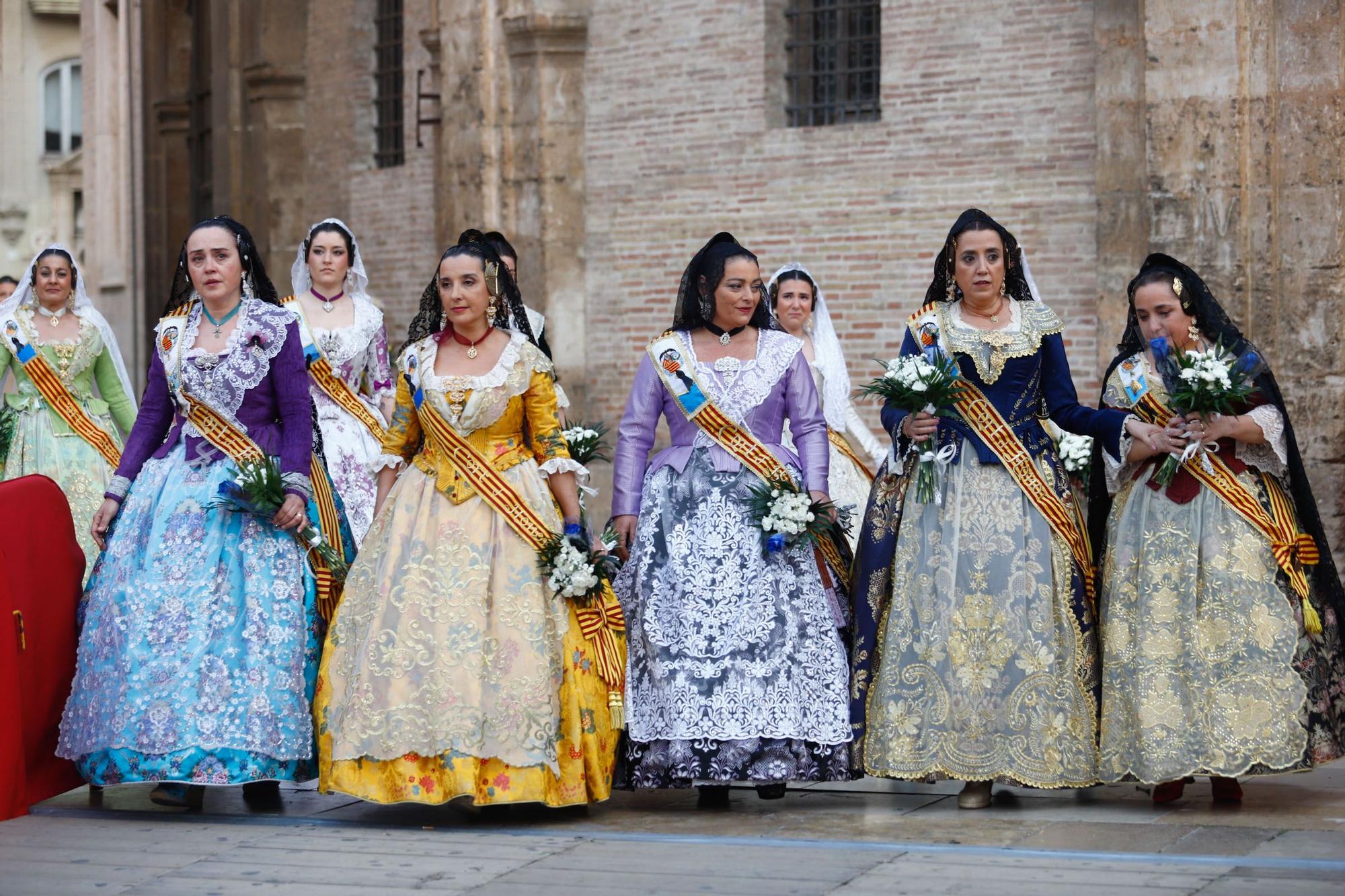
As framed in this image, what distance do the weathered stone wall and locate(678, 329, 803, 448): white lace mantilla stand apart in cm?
550

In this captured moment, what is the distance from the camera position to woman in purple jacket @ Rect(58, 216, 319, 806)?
260 inches

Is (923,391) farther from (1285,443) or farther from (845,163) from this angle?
(845,163)

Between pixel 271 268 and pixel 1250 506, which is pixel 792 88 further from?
pixel 1250 506

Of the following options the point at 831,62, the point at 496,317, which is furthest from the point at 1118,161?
the point at 496,317

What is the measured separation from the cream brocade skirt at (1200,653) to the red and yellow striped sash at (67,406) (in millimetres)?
5388

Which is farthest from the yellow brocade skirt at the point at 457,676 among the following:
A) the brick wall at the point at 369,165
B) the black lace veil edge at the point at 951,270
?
the brick wall at the point at 369,165

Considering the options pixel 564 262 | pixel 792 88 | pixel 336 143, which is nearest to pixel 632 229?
pixel 564 262

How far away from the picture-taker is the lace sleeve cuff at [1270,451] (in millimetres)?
6727

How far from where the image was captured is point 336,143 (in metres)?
19.4

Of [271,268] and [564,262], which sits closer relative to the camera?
[564,262]

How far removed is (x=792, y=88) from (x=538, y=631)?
346 inches

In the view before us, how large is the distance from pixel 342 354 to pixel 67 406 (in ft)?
4.89

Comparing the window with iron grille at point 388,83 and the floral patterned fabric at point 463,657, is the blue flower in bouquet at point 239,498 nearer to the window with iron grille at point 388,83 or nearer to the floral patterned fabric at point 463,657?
the floral patterned fabric at point 463,657

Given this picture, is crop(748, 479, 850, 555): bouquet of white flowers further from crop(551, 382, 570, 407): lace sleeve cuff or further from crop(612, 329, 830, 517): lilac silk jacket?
crop(551, 382, 570, 407): lace sleeve cuff
